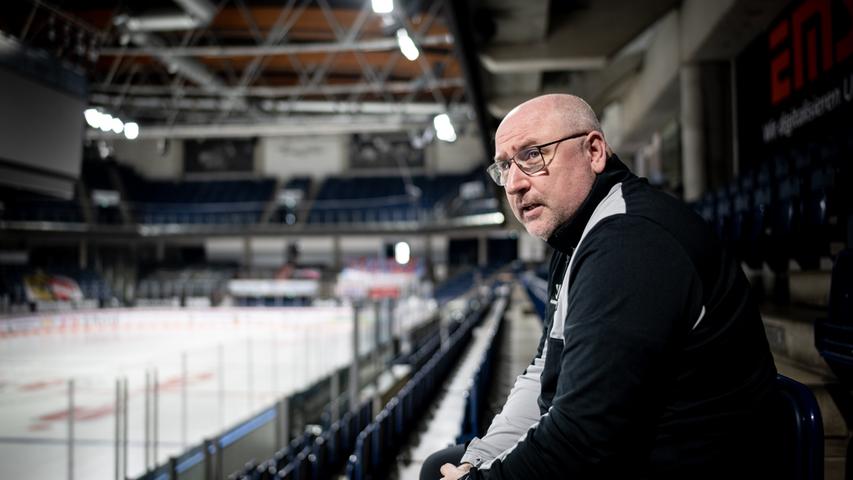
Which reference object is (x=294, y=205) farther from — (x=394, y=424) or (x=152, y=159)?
(x=394, y=424)

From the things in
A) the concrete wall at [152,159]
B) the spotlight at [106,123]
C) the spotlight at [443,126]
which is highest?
the concrete wall at [152,159]

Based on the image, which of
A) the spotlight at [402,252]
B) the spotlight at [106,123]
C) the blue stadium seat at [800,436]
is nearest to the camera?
the blue stadium seat at [800,436]

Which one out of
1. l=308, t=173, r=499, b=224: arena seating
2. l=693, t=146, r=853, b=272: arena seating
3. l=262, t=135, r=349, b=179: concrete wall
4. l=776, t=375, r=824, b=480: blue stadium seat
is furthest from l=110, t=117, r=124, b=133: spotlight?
l=262, t=135, r=349, b=179: concrete wall

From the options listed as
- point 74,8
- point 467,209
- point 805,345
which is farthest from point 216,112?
point 805,345

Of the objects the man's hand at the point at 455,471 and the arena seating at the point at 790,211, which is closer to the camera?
the man's hand at the point at 455,471

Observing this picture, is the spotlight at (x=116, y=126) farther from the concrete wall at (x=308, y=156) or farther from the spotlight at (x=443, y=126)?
the concrete wall at (x=308, y=156)

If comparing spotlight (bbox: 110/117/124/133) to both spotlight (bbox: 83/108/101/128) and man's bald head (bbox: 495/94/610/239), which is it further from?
man's bald head (bbox: 495/94/610/239)

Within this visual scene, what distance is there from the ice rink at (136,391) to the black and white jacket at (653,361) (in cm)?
278

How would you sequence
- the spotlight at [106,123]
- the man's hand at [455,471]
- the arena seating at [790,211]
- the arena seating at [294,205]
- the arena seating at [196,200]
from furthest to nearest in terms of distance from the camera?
the arena seating at [196,200] < the arena seating at [294,205] < the spotlight at [106,123] < the arena seating at [790,211] < the man's hand at [455,471]

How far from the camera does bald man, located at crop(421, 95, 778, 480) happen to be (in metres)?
0.87

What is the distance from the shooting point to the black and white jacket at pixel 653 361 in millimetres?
871

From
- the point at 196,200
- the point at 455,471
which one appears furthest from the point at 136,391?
the point at 196,200

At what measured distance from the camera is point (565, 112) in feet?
3.78

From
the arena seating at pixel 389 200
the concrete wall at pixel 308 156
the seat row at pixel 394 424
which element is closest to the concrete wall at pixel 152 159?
the concrete wall at pixel 308 156
